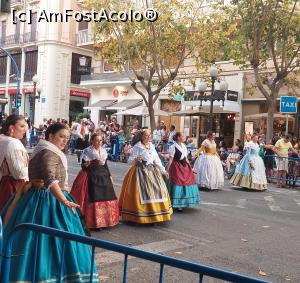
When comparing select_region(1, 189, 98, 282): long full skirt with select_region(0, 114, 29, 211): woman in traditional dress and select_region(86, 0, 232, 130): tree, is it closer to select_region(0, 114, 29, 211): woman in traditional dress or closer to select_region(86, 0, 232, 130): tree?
select_region(0, 114, 29, 211): woman in traditional dress

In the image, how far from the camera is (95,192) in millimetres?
7336

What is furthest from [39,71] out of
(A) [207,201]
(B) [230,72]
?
(A) [207,201]

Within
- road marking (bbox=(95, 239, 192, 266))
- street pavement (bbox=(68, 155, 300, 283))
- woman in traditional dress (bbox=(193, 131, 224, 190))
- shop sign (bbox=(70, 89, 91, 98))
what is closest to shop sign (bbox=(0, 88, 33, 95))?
shop sign (bbox=(70, 89, 91, 98))

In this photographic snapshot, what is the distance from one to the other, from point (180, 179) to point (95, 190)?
245 cm

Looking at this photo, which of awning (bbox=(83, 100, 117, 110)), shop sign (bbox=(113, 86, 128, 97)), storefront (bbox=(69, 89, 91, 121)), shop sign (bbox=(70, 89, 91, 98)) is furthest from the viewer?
storefront (bbox=(69, 89, 91, 121))

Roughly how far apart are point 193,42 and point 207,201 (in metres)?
11.4

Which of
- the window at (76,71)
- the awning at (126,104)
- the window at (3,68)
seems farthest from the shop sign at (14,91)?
the awning at (126,104)

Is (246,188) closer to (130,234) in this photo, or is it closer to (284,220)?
(284,220)

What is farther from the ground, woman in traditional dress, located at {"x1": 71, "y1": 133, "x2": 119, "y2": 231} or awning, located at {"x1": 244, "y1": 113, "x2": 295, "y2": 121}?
awning, located at {"x1": 244, "y1": 113, "x2": 295, "y2": 121}

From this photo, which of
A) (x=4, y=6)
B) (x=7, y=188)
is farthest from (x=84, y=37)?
(x=7, y=188)

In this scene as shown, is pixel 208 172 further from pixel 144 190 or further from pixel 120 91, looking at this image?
pixel 120 91

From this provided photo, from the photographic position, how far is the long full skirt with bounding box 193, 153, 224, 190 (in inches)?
501

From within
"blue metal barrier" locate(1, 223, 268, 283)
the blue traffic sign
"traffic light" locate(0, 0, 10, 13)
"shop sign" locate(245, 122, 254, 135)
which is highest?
"traffic light" locate(0, 0, 10, 13)

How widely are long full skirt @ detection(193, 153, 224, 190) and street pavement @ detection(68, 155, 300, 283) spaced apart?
1738mm
